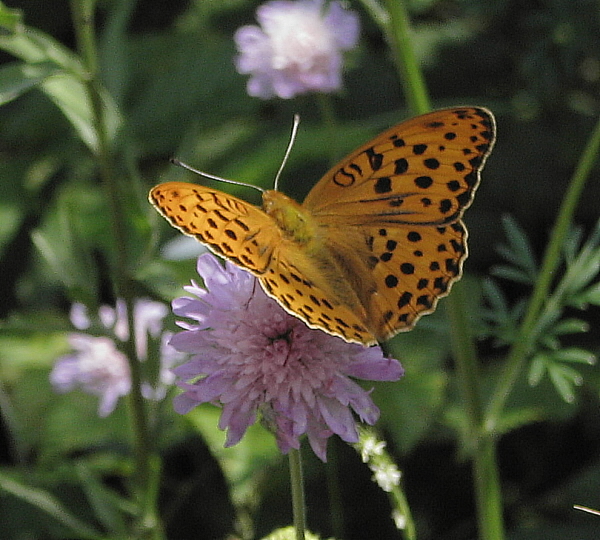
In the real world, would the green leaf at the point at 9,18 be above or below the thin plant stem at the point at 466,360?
above

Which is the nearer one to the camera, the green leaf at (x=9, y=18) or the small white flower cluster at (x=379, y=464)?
the small white flower cluster at (x=379, y=464)

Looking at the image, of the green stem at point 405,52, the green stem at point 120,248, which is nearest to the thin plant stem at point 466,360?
the green stem at point 405,52

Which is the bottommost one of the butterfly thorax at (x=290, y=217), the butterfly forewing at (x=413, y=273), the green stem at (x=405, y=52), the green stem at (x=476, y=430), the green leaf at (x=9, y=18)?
the green stem at (x=476, y=430)

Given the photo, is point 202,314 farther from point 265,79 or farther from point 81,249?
point 265,79

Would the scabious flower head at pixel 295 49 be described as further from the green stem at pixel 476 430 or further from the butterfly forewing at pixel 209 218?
the butterfly forewing at pixel 209 218

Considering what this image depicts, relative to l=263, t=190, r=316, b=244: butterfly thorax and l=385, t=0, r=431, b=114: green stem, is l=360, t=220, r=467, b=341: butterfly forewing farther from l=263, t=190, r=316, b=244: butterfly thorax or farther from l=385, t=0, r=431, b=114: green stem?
l=385, t=0, r=431, b=114: green stem

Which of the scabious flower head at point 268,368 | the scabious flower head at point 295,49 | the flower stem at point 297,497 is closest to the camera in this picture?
the flower stem at point 297,497

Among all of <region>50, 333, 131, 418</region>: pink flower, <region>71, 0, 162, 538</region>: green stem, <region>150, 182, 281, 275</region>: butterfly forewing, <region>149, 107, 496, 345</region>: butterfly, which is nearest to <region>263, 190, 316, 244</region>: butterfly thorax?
<region>149, 107, 496, 345</region>: butterfly

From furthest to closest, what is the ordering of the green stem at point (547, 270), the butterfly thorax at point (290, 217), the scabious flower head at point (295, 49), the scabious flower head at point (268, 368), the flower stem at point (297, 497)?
the scabious flower head at point (295, 49), the green stem at point (547, 270), the butterfly thorax at point (290, 217), the scabious flower head at point (268, 368), the flower stem at point (297, 497)
